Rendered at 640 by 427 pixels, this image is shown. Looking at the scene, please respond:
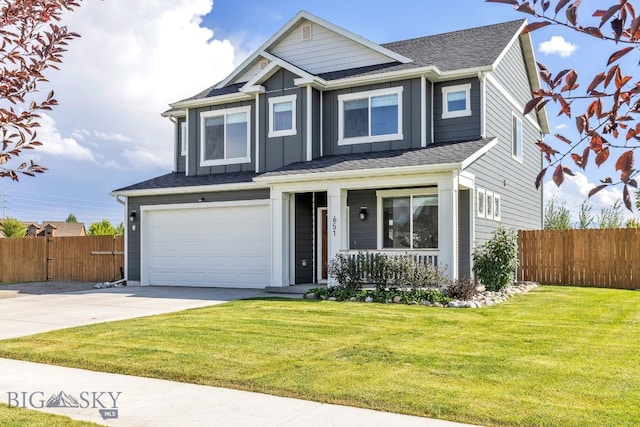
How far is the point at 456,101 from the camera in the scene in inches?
610

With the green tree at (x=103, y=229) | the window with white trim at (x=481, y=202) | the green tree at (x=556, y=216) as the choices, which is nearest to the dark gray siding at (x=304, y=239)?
the window with white trim at (x=481, y=202)

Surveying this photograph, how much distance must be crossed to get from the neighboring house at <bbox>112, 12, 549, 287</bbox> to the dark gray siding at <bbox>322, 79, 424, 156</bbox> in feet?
0.10

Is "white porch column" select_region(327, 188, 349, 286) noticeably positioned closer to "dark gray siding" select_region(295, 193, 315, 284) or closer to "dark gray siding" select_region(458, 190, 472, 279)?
"dark gray siding" select_region(295, 193, 315, 284)

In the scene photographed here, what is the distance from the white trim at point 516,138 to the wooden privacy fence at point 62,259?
13625mm

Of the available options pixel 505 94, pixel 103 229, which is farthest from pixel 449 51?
pixel 103 229

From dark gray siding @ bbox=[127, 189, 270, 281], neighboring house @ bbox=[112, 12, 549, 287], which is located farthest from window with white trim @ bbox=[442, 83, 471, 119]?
dark gray siding @ bbox=[127, 189, 270, 281]

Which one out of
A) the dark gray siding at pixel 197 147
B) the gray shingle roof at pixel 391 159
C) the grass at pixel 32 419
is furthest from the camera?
the dark gray siding at pixel 197 147

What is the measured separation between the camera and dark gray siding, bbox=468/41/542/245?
15.4m

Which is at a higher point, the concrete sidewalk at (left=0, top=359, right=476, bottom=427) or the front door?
the front door

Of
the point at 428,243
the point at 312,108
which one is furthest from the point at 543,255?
the point at 312,108

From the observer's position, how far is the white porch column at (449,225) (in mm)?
12781

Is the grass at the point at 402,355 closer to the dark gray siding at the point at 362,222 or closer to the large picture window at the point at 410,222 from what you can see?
the large picture window at the point at 410,222

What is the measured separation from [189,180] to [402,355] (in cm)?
1221

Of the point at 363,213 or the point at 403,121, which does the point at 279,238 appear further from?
the point at 403,121
